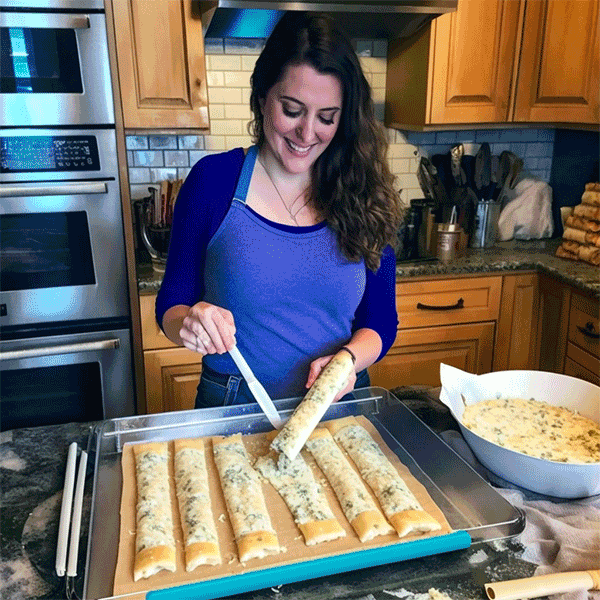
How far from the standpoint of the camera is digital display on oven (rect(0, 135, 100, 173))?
2070 millimetres

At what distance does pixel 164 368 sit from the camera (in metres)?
2.37

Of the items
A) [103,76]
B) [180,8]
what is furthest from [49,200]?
[180,8]

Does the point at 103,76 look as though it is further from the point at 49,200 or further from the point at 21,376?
the point at 21,376

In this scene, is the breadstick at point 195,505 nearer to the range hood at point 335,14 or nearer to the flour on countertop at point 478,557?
the flour on countertop at point 478,557

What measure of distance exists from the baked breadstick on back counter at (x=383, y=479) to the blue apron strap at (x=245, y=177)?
532mm

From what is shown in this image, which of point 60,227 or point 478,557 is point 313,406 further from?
point 60,227

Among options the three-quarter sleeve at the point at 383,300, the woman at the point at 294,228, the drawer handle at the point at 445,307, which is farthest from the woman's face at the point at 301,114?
the drawer handle at the point at 445,307

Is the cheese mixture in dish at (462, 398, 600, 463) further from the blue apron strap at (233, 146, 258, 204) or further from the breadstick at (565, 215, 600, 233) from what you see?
the breadstick at (565, 215, 600, 233)

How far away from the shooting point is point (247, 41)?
2641mm

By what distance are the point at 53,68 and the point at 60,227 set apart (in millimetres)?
555

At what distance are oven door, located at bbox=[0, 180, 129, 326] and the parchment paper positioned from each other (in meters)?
1.24

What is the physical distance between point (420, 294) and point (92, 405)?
4.68 ft

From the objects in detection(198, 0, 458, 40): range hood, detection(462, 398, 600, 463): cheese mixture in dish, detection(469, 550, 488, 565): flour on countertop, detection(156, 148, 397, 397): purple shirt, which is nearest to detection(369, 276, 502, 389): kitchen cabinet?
detection(198, 0, 458, 40): range hood

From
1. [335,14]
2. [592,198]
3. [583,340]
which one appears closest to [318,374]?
[583,340]
